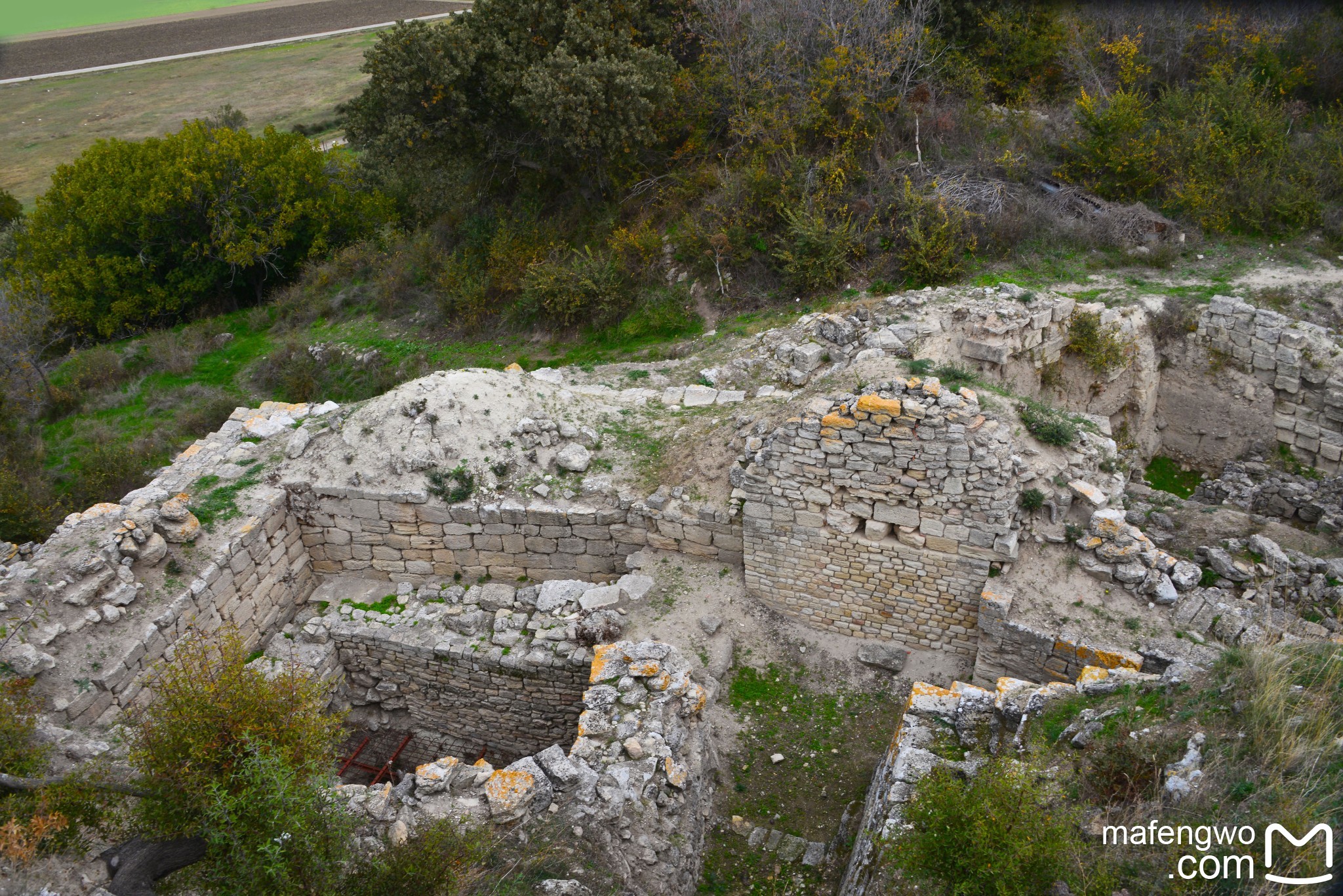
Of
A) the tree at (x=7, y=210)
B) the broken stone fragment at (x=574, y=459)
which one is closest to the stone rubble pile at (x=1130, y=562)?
the broken stone fragment at (x=574, y=459)

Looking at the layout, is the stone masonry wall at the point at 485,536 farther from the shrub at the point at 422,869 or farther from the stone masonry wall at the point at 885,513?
the shrub at the point at 422,869

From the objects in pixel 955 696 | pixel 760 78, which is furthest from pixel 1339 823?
pixel 760 78

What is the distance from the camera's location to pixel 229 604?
8.87 m

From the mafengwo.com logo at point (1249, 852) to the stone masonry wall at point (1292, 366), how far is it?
9116 mm

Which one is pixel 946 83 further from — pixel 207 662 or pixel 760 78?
pixel 207 662

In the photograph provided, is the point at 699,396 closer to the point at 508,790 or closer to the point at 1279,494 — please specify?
the point at 508,790

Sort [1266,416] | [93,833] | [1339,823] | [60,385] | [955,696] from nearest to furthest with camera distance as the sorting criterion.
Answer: [1339,823]
[93,833]
[955,696]
[1266,416]
[60,385]

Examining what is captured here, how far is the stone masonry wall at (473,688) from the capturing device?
8.38 meters

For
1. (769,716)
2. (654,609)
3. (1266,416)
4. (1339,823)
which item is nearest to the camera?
(1339,823)

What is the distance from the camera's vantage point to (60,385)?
55.6 feet

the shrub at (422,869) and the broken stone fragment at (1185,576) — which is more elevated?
the shrub at (422,869)

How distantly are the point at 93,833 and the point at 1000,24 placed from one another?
1856 centimetres

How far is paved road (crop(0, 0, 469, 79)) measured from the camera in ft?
105

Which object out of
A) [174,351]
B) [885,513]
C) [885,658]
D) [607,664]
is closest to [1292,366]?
[885,513]
